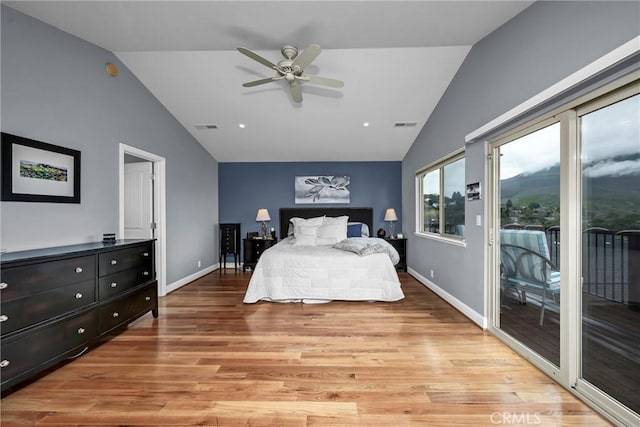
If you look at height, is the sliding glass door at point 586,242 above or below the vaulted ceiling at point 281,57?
below

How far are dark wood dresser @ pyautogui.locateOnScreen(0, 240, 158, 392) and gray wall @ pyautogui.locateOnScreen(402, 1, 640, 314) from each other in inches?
143

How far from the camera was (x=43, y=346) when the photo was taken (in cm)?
197

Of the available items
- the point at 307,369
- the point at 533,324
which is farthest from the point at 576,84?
the point at 307,369

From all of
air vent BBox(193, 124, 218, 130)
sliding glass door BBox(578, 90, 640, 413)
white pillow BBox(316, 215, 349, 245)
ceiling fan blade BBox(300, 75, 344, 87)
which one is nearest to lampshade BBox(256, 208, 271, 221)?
white pillow BBox(316, 215, 349, 245)

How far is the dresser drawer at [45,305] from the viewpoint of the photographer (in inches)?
70.9

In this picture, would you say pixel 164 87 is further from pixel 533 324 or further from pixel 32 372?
pixel 533 324

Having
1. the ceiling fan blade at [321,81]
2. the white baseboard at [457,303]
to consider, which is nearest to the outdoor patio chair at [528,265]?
the white baseboard at [457,303]

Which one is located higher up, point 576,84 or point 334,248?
point 576,84

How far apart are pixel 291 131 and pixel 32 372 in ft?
14.0

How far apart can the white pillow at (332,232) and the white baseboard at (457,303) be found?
1.55 metres

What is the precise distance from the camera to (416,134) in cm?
505

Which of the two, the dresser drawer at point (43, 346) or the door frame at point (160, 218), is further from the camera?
the door frame at point (160, 218)

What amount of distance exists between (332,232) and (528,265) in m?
3.04

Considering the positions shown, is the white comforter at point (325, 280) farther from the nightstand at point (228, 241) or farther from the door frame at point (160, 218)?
the nightstand at point (228, 241)
